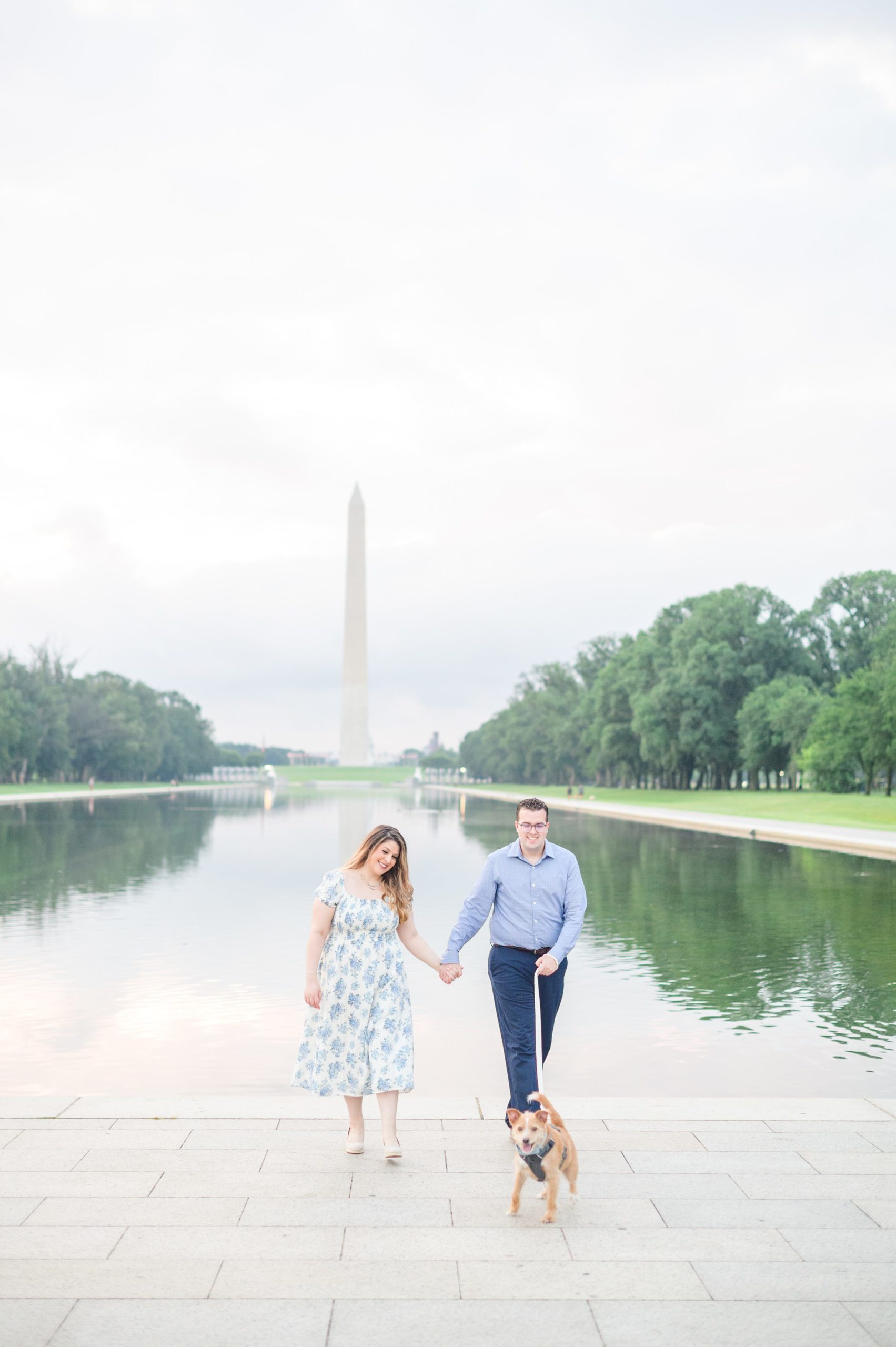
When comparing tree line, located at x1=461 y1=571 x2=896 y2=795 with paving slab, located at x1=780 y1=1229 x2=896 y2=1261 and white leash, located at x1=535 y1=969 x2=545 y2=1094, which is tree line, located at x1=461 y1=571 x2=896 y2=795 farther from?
paving slab, located at x1=780 y1=1229 x2=896 y2=1261

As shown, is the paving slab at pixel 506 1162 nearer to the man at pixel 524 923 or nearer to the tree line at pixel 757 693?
the man at pixel 524 923

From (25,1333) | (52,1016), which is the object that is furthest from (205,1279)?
(52,1016)

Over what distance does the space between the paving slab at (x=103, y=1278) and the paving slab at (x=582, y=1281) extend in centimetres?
91

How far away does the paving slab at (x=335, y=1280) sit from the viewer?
409 centimetres

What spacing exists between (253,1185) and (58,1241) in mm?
860

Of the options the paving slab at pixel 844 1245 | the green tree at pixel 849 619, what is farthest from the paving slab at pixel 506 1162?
the green tree at pixel 849 619

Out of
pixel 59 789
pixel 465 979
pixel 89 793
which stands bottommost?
pixel 465 979

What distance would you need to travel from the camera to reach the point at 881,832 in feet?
107

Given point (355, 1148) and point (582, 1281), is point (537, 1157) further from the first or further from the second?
point (355, 1148)

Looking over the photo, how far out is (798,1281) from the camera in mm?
4227

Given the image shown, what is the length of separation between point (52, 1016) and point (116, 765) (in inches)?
3998

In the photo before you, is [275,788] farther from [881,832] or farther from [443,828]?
[881,832]

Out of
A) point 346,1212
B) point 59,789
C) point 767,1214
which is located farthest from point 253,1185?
A: point 59,789

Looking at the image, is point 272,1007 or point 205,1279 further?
point 272,1007
